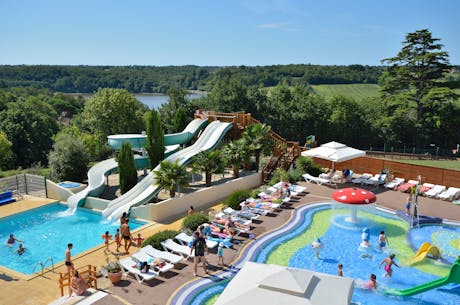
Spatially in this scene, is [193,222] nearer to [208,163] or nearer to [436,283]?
[208,163]

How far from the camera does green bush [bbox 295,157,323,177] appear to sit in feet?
85.1

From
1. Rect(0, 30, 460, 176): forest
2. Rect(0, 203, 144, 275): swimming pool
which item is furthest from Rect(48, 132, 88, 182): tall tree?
Rect(0, 30, 460, 176): forest

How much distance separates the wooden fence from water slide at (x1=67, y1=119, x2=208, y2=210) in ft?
30.5

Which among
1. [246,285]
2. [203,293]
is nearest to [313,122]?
[203,293]

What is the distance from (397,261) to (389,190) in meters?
9.48

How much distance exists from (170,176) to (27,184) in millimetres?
10638

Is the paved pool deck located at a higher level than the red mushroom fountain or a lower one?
lower

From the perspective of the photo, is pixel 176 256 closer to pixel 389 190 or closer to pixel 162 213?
pixel 162 213

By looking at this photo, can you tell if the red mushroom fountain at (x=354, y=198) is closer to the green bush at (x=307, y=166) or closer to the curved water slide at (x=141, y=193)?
the green bush at (x=307, y=166)

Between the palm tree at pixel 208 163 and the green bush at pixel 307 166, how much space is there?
18.7 feet

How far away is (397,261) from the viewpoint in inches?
576

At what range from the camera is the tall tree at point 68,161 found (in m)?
25.8

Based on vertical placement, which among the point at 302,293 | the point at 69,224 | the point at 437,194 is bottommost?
the point at 69,224

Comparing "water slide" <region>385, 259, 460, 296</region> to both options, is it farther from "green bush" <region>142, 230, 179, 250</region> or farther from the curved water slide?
the curved water slide
